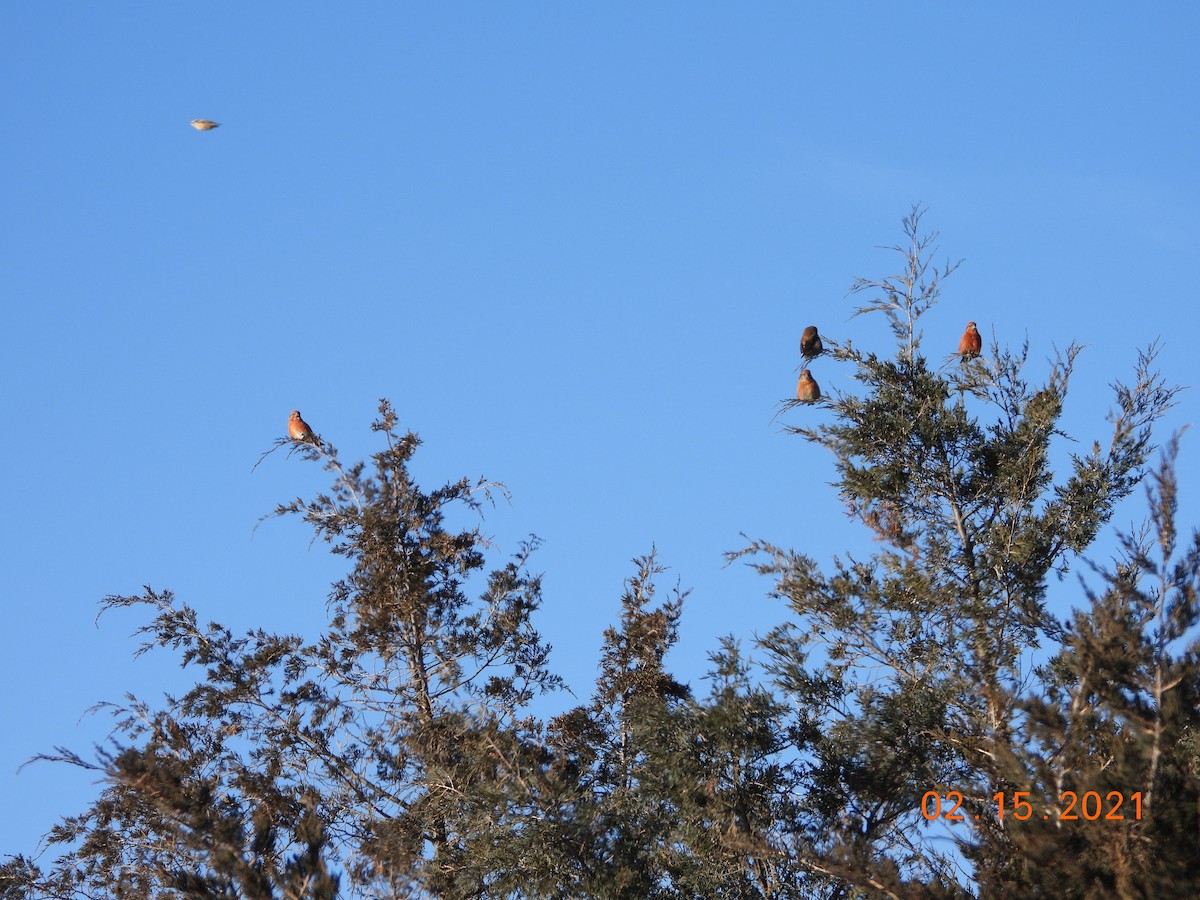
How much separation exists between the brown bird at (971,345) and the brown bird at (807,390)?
1412 millimetres

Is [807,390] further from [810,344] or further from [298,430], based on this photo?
[298,430]

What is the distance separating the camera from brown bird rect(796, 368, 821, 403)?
611 inches

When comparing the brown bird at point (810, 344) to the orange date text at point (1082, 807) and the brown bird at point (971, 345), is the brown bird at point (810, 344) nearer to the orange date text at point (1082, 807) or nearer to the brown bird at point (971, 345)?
the brown bird at point (971, 345)

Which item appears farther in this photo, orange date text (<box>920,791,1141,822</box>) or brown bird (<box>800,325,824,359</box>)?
brown bird (<box>800,325,824,359</box>)

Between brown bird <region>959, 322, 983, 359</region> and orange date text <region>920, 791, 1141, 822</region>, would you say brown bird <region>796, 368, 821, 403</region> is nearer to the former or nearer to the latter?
brown bird <region>959, 322, 983, 359</region>

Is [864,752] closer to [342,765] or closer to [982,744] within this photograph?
[982,744]

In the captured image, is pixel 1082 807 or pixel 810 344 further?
pixel 810 344

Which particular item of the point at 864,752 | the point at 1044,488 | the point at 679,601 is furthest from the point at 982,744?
the point at 679,601

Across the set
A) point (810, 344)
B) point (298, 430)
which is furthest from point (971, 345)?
point (298, 430)

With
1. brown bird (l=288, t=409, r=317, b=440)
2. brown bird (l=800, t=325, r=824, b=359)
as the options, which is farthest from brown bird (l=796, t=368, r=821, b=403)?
brown bird (l=288, t=409, r=317, b=440)

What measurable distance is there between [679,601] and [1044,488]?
3824 millimetres

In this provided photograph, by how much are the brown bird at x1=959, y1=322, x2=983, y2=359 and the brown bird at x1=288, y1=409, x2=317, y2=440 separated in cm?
648

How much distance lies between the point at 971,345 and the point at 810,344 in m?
1.56

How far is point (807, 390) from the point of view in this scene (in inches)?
617
